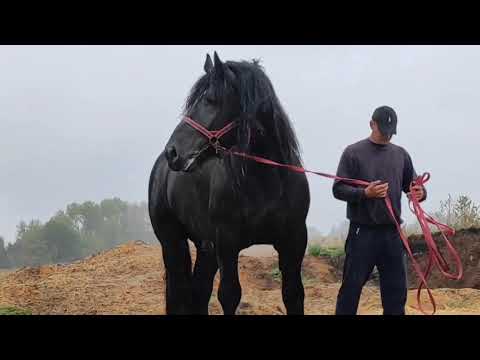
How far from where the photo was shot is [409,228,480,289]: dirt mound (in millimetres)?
10265

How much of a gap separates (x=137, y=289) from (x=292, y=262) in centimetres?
607

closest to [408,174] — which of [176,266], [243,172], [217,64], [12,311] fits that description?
[243,172]

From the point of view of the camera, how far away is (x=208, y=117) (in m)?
4.25

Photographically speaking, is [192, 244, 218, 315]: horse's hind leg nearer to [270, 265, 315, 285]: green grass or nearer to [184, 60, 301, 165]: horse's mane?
[184, 60, 301, 165]: horse's mane

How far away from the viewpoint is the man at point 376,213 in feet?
13.3

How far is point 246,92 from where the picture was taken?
421 centimetres

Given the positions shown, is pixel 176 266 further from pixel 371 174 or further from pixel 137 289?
pixel 137 289

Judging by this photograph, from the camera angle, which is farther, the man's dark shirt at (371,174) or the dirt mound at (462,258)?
the dirt mound at (462,258)

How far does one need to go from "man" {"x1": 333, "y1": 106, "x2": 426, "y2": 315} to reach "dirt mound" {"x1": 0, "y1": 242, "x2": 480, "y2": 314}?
11.7 ft

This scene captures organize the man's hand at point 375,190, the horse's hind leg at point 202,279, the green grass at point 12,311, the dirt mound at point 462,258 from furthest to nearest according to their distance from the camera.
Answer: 1. the dirt mound at point 462,258
2. the green grass at point 12,311
3. the horse's hind leg at point 202,279
4. the man's hand at point 375,190

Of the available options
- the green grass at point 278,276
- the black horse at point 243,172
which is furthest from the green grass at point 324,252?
the black horse at point 243,172

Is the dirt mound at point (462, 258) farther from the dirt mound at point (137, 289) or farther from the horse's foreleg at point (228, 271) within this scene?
the horse's foreleg at point (228, 271)

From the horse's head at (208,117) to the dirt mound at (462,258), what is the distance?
7.36 m
